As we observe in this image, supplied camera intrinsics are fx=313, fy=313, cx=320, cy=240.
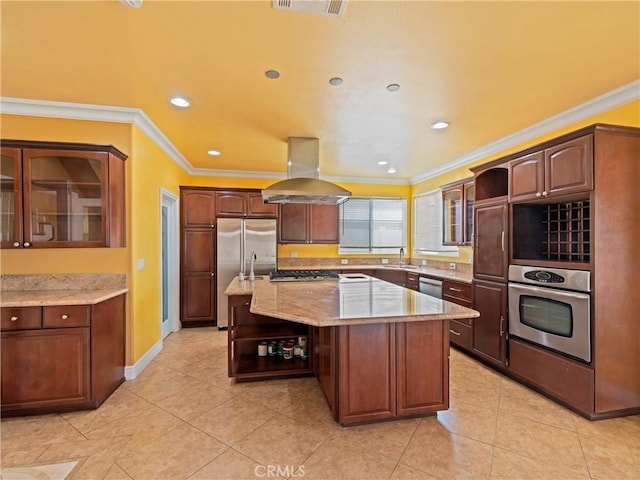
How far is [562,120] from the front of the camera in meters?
3.11

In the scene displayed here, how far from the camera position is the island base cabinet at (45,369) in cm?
242

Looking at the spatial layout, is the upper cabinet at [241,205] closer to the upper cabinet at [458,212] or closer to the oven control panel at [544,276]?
the upper cabinet at [458,212]

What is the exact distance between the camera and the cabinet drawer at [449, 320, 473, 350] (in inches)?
146

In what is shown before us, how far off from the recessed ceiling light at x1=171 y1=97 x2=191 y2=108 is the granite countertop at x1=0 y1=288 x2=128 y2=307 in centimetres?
181

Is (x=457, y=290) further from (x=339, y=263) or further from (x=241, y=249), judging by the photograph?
(x=241, y=249)

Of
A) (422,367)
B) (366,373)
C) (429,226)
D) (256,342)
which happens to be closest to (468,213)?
(429,226)

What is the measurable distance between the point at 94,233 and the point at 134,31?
1.79 metres

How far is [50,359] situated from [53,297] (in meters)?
0.48

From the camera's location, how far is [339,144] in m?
4.09

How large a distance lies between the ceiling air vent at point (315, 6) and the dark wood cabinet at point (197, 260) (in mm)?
3908

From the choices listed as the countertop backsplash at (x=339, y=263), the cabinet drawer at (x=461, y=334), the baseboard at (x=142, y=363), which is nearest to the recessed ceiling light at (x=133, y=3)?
the baseboard at (x=142, y=363)

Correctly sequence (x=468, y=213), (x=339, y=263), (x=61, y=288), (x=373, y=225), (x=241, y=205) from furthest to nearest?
(x=373, y=225), (x=339, y=263), (x=241, y=205), (x=468, y=213), (x=61, y=288)

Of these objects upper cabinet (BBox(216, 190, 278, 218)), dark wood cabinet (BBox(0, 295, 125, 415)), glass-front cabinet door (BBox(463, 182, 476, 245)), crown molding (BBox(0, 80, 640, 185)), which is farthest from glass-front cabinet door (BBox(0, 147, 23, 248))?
glass-front cabinet door (BBox(463, 182, 476, 245))

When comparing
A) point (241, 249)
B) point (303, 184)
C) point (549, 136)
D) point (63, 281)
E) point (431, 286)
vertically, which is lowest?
point (431, 286)
